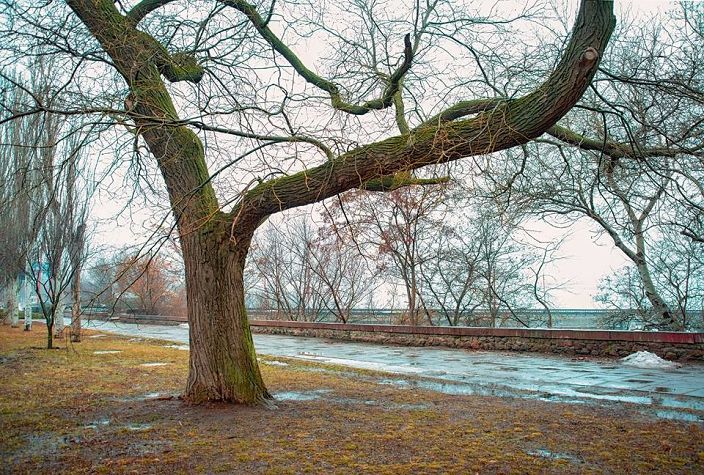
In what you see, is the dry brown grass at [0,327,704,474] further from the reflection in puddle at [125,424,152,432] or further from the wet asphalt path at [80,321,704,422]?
the wet asphalt path at [80,321,704,422]

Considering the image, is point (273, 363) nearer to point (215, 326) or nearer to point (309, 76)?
point (215, 326)

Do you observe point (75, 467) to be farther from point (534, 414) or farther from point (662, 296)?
point (662, 296)

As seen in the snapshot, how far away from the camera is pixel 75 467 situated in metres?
4.20

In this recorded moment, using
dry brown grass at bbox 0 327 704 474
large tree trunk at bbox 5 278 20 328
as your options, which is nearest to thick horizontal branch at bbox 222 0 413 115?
dry brown grass at bbox 0 327 704 474

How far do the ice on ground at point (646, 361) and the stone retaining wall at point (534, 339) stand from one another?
1.51ft

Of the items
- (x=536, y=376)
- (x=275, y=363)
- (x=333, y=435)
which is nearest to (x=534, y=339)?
(x=536, y=376)

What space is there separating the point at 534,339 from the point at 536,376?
4.56 metres

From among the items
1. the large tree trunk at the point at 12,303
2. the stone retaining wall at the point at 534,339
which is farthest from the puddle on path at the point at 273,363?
the large tree trunk at the point at 12,303

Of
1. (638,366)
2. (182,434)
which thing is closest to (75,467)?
(182,434)

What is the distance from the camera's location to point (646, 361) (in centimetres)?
1112

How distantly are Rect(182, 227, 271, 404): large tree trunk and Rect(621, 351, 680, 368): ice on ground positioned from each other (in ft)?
26.7

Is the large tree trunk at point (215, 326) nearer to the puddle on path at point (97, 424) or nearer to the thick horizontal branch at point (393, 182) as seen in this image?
the puddle on path at point (97, 424)

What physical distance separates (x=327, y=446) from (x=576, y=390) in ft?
16.2

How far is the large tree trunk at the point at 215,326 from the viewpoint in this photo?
21.3ft
